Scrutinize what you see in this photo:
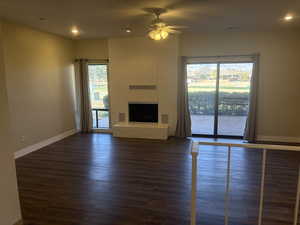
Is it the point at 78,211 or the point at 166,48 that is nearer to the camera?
the point at 78,211

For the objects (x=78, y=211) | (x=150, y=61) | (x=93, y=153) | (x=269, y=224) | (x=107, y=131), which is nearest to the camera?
(x=269, y=224)

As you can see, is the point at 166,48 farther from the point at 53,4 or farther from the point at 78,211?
the point at 78,211

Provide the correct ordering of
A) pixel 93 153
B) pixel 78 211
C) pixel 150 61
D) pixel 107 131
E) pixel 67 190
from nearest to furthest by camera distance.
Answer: pixel 78 211
pixel 67 190
pixel 93 153
pixel 150 61
pixel 107 131

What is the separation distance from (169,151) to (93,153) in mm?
1742

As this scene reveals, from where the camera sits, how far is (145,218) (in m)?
2.67

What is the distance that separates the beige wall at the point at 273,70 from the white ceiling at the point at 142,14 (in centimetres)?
42

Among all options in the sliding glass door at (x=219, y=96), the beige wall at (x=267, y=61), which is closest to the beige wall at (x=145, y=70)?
the beige wall at (x=267, y=61)

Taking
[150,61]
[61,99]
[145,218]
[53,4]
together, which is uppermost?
[53,4]

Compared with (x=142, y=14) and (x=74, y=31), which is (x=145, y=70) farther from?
(x=142, y=14)

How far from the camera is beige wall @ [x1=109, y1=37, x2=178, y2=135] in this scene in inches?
244

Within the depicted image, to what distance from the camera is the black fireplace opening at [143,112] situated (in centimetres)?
653

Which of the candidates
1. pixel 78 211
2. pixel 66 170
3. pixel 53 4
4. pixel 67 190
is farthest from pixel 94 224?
pixel 53 4

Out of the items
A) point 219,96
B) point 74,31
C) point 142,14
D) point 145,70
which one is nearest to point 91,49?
point 74,31

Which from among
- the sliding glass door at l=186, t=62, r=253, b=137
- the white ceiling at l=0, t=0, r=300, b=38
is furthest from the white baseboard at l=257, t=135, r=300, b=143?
the white ceiling at l=0, t=0, r=300, b=38
